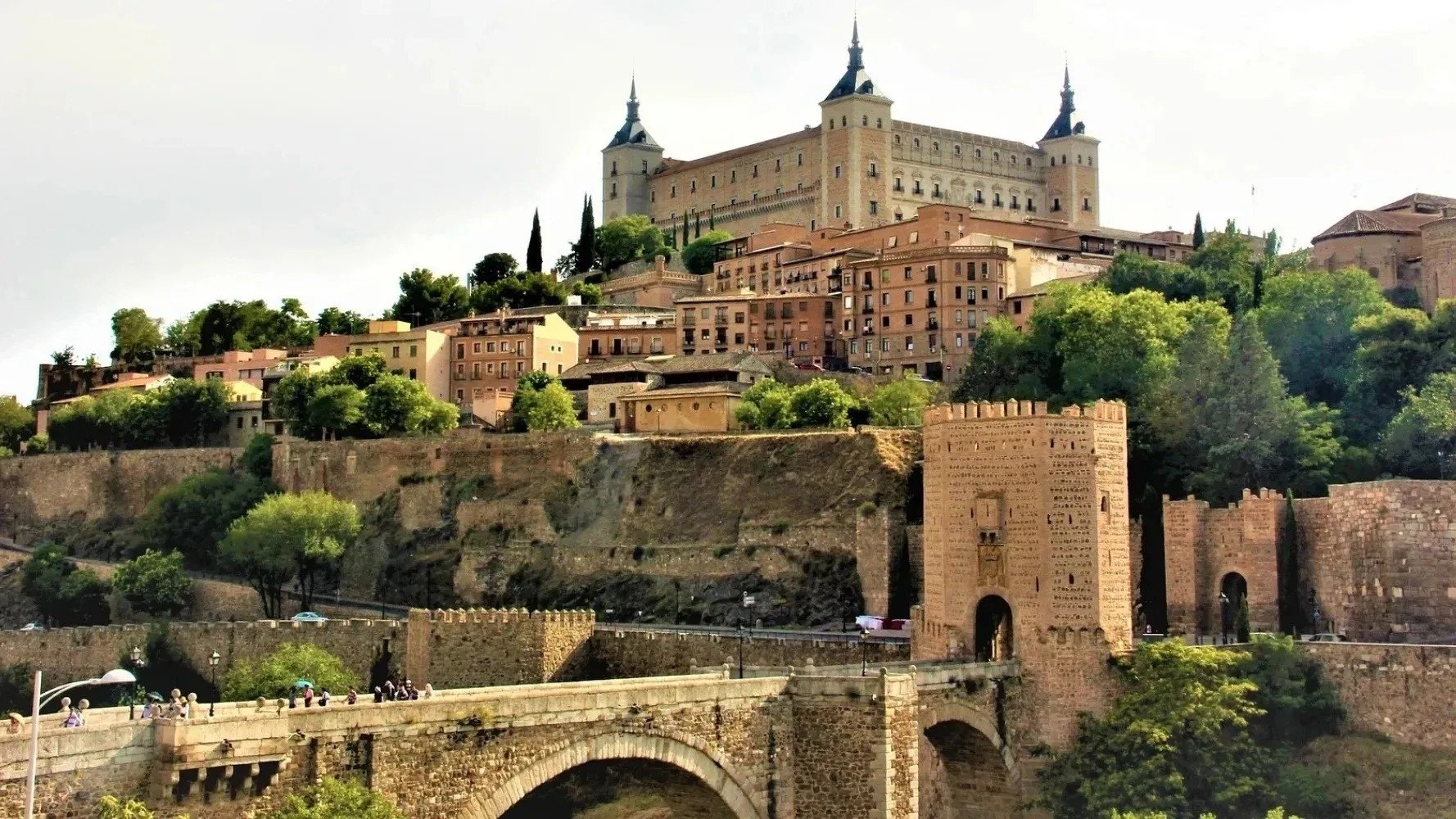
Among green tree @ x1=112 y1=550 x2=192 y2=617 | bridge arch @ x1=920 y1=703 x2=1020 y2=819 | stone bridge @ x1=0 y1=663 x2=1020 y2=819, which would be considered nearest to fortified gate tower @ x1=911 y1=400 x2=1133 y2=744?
bridge arch @ x1=920 y1=703 x2=1020 y2=819

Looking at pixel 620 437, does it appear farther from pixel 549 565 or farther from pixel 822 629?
pixel 822 629

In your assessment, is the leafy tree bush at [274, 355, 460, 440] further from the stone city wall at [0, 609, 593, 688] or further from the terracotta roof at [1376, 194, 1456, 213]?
the terracotta roof at [1376, 194, 1456, 213]

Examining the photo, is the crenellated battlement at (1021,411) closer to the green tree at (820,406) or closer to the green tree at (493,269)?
the green tree at (820,406)

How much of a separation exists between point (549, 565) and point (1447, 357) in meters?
32.7

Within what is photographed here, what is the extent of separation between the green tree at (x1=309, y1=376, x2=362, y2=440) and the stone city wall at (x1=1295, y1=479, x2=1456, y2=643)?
Result: 160ft

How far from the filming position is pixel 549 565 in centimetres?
7325

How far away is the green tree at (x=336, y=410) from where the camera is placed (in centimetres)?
8744

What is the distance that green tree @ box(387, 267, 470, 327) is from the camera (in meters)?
116

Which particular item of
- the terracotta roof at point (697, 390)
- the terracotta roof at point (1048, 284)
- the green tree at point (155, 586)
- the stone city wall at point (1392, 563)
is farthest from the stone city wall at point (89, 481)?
the stone city wall at point (1392, 563)

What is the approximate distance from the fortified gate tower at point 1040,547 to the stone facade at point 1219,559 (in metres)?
5.43

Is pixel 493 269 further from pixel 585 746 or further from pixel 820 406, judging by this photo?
pixel 585 746

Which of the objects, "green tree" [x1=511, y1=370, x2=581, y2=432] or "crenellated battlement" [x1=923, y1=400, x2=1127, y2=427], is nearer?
"crenellated battlement" [x1=923, y1=400, x2=1127, y2=427]

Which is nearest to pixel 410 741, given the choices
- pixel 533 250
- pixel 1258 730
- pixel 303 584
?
pixel 1258 730

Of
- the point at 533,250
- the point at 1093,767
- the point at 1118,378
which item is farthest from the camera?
the point at 533,250
